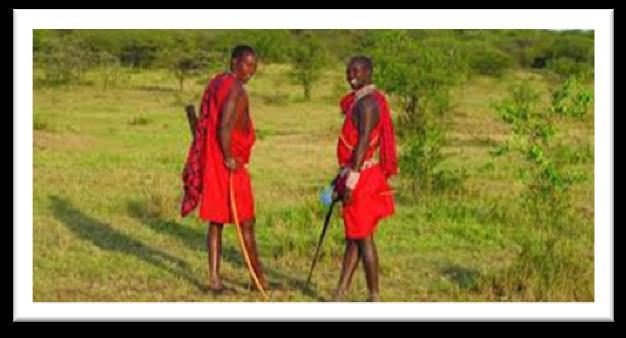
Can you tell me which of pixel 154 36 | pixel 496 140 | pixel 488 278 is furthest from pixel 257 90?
pixel 488 278

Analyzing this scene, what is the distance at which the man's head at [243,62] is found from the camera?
6086mm

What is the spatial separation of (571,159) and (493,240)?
0.83 metres

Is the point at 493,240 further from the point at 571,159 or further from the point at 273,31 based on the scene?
the point at 273,31

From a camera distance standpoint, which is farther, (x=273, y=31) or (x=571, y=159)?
(x=273, y=31)

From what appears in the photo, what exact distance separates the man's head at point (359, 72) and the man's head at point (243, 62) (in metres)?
0.60

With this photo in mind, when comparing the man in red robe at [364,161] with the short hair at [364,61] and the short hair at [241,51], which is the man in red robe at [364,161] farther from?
the short hair at [241,51]

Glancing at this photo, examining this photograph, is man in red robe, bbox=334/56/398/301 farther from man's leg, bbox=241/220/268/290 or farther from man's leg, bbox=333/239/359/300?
man's leg, bbox=241/220/268/290

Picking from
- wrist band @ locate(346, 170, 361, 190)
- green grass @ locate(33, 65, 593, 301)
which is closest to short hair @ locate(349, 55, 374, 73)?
wrist band @ locate(346, 170, 361, 190)

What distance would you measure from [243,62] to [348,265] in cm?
128

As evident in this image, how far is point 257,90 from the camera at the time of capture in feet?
80.8

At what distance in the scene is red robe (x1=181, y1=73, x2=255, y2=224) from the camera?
6.17 metres

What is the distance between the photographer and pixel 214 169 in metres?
6.27

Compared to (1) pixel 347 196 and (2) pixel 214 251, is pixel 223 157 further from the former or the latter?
(1) pixel 347 196

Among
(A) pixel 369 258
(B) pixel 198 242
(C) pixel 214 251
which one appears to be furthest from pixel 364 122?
(B) pixel 198 242
